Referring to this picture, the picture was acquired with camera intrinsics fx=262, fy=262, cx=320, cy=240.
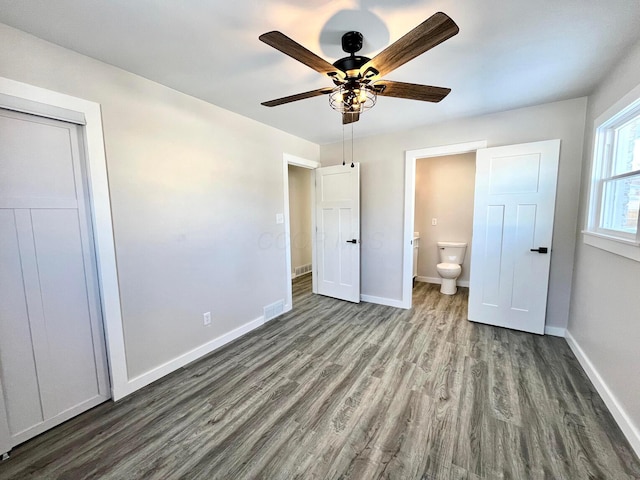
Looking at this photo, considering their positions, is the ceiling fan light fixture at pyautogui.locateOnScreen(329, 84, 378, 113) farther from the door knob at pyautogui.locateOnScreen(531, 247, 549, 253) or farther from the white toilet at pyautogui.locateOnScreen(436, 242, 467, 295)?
the white toilet at pyautogui.locateOnScreen(436, 242, 467, 295)

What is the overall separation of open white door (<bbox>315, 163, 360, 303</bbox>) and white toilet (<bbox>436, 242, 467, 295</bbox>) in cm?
145

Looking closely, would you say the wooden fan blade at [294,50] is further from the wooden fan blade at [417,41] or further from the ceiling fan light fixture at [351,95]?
the wooden fan blade at [417,41]

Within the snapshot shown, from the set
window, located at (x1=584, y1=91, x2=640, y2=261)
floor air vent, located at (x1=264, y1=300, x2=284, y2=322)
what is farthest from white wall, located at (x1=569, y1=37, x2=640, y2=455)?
floor air vent, located at (x1=264, y1=300, x2=284, y2=322)

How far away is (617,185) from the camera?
2053mm

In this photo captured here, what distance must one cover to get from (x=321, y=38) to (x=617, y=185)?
2.50 m

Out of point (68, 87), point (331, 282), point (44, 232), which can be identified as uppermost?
point (68, 87)

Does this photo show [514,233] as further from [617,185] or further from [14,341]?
[14,341]

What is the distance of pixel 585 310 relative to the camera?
7.54 feet

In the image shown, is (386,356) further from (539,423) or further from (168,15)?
(168,15)

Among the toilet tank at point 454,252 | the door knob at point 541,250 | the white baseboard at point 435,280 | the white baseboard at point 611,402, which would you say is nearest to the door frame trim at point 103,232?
the white baseboard at point 611,402

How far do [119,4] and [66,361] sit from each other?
216 centimetres

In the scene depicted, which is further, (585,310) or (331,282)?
(331,282)

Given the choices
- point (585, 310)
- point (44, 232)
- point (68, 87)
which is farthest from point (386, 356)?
point (68, 87)

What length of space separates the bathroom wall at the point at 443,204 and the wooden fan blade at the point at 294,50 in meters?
3.63
